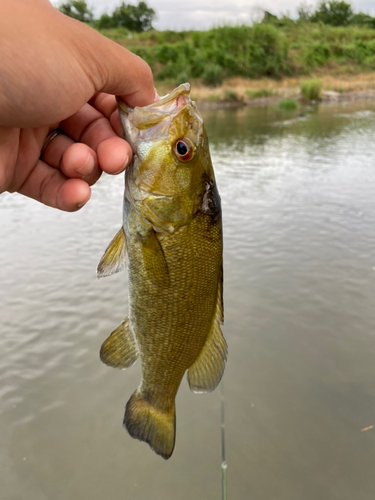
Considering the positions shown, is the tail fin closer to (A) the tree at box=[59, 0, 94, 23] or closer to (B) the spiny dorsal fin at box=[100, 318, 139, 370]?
(B) the spiny dorsal fin at box=[100, 318, 139, 370]

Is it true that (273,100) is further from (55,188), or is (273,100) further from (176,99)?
(176,99)

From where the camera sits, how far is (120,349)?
1.98m

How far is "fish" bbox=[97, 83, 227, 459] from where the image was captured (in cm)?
173

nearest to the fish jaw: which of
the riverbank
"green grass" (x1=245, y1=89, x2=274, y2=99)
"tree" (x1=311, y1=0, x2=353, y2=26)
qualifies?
the riverbank

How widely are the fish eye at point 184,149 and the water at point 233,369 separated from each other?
2689mm

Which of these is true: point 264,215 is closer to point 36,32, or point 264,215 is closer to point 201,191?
point 201,191

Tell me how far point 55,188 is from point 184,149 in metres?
0.80

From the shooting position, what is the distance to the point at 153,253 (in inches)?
70.8

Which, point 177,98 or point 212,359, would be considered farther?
point 212,359

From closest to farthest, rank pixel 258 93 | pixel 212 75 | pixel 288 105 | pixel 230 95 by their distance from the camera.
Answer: pixel 288 105
pixel 230 95
pixel 258 93
pixel 212 75

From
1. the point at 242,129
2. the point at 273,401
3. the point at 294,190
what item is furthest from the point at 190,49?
the point at 273,401

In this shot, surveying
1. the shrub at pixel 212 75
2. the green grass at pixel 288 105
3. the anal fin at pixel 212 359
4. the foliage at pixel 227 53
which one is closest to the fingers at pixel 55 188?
the anal fin at pixel 212 359

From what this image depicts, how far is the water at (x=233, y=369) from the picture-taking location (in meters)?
3.36

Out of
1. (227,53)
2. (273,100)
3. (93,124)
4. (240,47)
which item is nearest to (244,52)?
(240,47)
